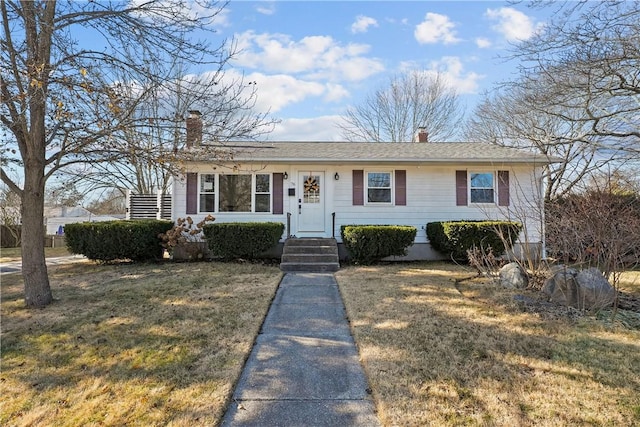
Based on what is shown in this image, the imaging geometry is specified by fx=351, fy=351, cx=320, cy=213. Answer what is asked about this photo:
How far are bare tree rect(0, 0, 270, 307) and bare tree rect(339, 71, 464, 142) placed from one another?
1746 cm

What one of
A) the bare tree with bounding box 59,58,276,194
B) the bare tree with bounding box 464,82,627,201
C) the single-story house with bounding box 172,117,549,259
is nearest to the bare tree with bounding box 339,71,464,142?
the bare tree with bounding box 464,82,627,201

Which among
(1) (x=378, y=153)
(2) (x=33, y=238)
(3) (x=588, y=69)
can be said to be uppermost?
(3) (x=588, y=69)

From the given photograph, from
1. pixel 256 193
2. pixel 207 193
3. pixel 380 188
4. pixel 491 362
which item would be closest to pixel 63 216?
pixel 207 193

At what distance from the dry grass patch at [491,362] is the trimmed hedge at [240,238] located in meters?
3.89

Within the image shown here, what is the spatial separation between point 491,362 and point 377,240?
548 centimetres

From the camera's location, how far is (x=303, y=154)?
33.6 feet

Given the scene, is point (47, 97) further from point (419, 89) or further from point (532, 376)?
point (419, 89)

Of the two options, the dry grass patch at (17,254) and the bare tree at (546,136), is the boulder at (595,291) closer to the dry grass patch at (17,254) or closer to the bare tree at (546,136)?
the bare tree at (546,136)

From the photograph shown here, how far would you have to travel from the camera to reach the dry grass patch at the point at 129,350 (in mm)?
2596

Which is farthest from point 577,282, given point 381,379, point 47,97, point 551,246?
point 47,97

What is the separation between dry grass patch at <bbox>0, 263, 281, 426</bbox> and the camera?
8.52ft

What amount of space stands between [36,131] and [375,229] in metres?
6.81

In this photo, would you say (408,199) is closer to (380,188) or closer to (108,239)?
(380,188)

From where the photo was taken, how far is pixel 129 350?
11.9ft
